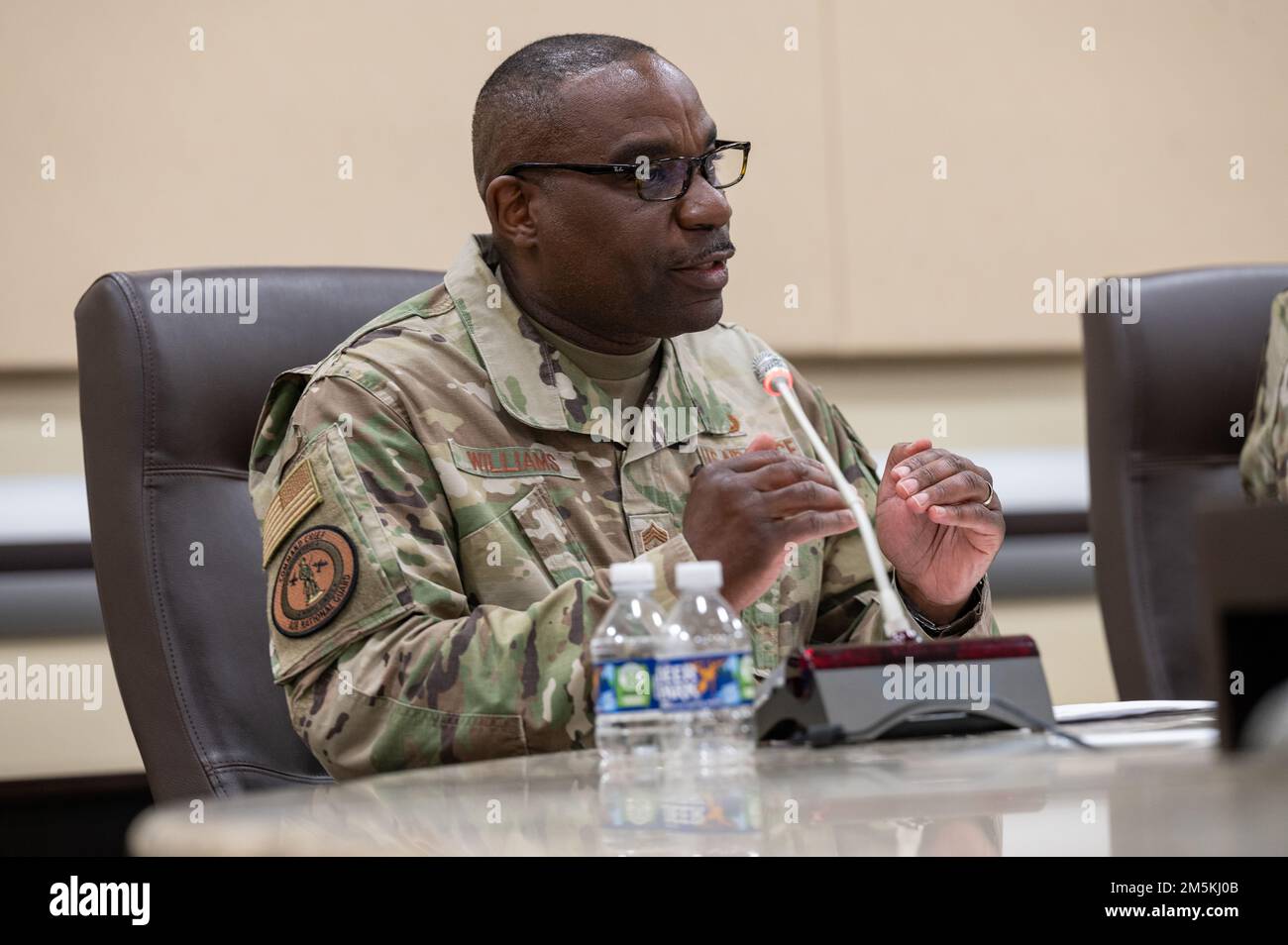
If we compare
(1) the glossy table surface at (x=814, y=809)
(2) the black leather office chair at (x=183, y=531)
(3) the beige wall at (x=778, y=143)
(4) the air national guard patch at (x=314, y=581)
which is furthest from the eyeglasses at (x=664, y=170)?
(3) the beige wall at (x=778, y=143)

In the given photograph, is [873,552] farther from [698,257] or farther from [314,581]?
[698,257]

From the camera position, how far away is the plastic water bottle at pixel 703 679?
3.46 ft

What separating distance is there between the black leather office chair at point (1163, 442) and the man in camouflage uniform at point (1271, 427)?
0.02 metres

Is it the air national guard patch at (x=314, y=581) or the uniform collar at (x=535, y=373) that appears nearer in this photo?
the air national guard patch at (x=314, y=581)

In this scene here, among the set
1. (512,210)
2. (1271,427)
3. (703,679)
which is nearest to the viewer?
(703,679)

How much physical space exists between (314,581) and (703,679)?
0.46 meters

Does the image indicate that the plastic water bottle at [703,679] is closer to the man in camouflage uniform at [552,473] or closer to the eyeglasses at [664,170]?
the man in camouflage uniform at [552,473]

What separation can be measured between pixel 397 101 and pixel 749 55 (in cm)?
62

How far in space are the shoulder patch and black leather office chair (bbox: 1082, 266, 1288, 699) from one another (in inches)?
42.7

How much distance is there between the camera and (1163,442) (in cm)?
202

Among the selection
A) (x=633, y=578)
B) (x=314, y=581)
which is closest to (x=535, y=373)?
(x=314, y=581)

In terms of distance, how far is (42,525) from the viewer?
2400 millimetres

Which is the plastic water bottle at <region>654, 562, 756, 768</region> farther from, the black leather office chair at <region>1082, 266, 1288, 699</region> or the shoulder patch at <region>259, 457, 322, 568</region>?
the black leather office chair at <region>1082, 266, 1288, 699</region>
